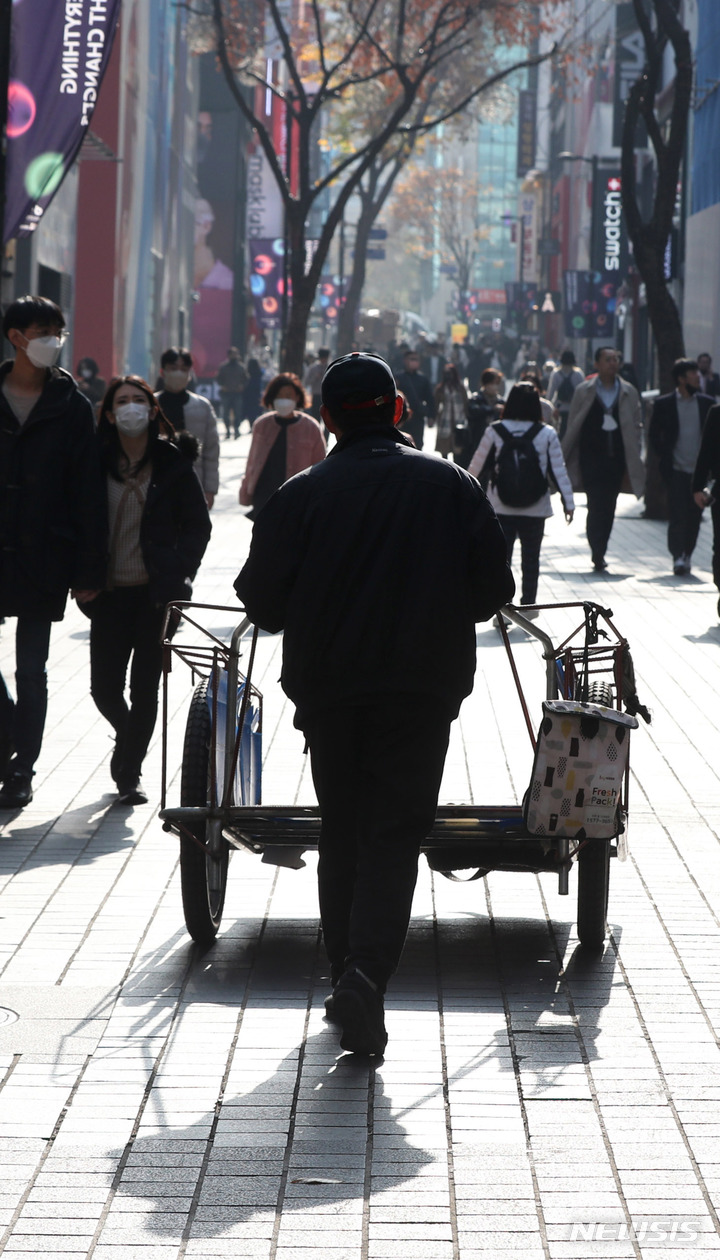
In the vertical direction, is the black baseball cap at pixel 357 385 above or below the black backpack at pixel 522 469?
above

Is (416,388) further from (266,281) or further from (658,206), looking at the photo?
(266,281)

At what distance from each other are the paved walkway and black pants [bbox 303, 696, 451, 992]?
1.04 ft

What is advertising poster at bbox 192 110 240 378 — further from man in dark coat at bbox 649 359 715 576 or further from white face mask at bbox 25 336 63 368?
white face mask at bbox 25 336 63 368

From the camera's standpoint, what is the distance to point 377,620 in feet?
14.9

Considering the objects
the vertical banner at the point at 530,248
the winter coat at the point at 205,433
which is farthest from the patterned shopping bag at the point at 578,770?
the vertical banner at the point at 530,248

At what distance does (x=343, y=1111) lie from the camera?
430 centimetres

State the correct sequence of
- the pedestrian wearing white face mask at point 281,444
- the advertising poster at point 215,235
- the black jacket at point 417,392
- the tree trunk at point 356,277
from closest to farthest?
the pedestrian wearing white face mask at point 281,444
the black jacket at point 417,392
the tree trunk at point 356,277
the advertising poster at point 215,235

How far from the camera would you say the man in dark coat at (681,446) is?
16.6 metres

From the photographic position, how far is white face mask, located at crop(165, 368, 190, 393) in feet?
41.8

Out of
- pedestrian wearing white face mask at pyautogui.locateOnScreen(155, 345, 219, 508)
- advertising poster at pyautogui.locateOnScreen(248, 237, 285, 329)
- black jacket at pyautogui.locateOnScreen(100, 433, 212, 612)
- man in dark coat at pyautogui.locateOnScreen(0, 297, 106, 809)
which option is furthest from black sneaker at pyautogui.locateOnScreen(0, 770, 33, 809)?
advertising poster at pyautogui.locateOnScreen(248, 237, 285, 329)

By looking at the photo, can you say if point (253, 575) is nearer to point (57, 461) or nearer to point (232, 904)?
point (232, 904)

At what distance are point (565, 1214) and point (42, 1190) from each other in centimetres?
100

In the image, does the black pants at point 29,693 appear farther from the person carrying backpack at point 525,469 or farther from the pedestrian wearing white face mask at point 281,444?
the person carrying backpack at point 525,469

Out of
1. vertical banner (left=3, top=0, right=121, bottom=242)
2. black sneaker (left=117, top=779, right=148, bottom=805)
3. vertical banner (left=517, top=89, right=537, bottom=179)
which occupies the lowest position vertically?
black sneaker (left=117, top=779, right=148, bottom=805)
